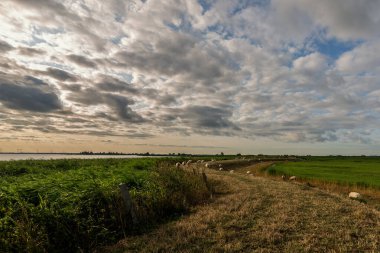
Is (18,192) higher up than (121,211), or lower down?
higher up

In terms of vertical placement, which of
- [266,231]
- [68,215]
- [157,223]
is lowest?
[157,223]

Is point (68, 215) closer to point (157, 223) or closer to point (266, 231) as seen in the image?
point (157, 223)

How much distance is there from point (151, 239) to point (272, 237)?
3536mm

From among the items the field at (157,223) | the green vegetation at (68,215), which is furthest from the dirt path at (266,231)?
the green vegetation at (68,215)

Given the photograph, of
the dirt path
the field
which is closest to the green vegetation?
the field

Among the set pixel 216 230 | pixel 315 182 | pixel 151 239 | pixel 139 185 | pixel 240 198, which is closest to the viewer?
pixel 151 239

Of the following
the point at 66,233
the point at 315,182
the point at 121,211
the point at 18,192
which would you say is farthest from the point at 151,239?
the point at 315,182

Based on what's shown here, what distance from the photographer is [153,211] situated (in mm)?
11352

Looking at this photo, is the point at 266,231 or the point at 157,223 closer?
the point at 266,231

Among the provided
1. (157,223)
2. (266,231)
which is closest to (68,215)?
(157,223)

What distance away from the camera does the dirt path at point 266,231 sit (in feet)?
25.4

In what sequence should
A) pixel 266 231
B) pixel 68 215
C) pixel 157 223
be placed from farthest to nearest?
pixel 157 223, pixel 266 231, pixel 68 215

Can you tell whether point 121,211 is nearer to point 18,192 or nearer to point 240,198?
point 18,192

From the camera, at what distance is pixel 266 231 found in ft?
29.3
